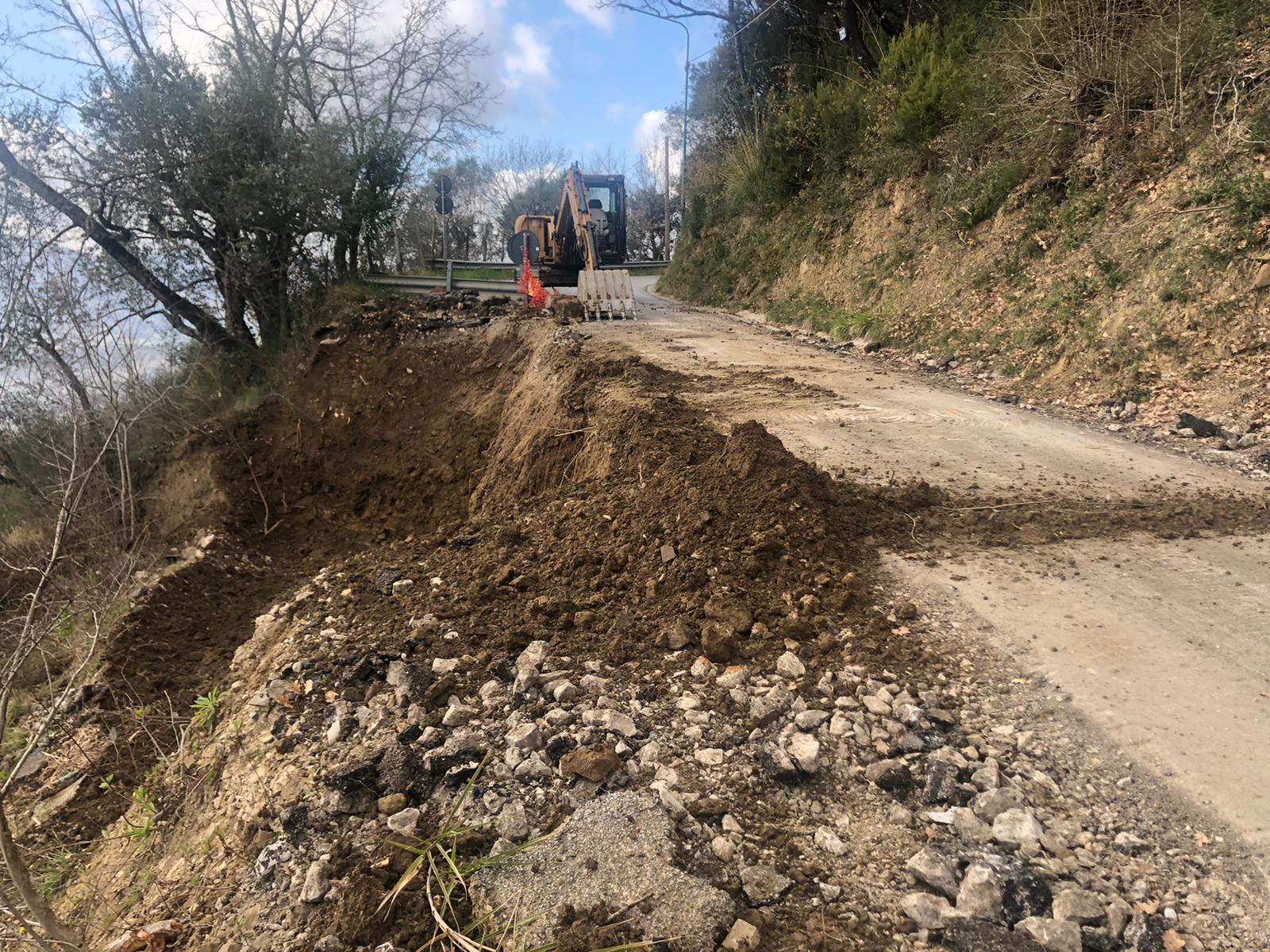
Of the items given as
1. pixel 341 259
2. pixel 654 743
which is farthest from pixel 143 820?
pixel 341 259

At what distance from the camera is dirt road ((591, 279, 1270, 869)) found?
253cm

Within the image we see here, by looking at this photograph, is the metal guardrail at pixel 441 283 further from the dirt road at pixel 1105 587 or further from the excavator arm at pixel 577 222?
the dirt road at pixel 1105 587

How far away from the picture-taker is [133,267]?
535 inches

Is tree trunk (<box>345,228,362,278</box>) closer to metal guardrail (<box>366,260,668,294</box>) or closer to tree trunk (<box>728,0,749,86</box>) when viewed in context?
metal guardrail (<box>366,260,668,294</box>)

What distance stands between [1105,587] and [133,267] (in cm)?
1579

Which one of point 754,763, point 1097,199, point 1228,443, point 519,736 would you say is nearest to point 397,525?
point 519,736

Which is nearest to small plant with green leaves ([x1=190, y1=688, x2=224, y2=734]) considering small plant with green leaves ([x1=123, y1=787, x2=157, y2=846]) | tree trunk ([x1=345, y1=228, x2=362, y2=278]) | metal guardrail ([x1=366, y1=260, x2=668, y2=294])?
small plant with green leaves ([x1=123, y1=787, x2=157, y2=846])

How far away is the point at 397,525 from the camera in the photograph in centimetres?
833

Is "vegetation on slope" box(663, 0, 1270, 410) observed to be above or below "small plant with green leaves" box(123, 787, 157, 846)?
above

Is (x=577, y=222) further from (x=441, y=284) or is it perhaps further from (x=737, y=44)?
(x=737, y=44)

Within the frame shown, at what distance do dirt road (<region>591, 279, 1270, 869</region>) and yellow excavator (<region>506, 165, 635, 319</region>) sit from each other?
6764mm

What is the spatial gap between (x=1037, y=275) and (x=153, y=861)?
9986mm

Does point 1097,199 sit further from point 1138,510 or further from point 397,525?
point 397,525

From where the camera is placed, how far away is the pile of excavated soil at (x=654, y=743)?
2.04m
